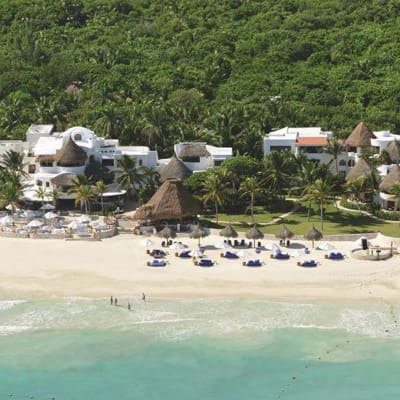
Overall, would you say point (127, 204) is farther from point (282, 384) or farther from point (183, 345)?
point (282, 384)

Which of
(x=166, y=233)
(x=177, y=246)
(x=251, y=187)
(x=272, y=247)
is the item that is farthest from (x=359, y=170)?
(x=177, y=246)

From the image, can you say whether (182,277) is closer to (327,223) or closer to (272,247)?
(272,247)

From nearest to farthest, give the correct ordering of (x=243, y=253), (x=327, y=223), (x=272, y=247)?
(x=243, y=253) → (x=272, y=247) → (x=327, y=223)

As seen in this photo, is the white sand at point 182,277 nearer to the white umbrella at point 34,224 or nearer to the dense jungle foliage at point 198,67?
the white umbrella at point 34,224

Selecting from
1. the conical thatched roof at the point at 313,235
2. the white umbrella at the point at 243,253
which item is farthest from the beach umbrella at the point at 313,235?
the white umbrella at the point at 243,253

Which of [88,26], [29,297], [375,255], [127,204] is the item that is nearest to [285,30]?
[88,26]

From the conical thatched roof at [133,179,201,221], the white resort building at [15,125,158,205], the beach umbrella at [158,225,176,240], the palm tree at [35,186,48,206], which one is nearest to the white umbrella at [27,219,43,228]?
the palm tree at [35,186,48,206]
